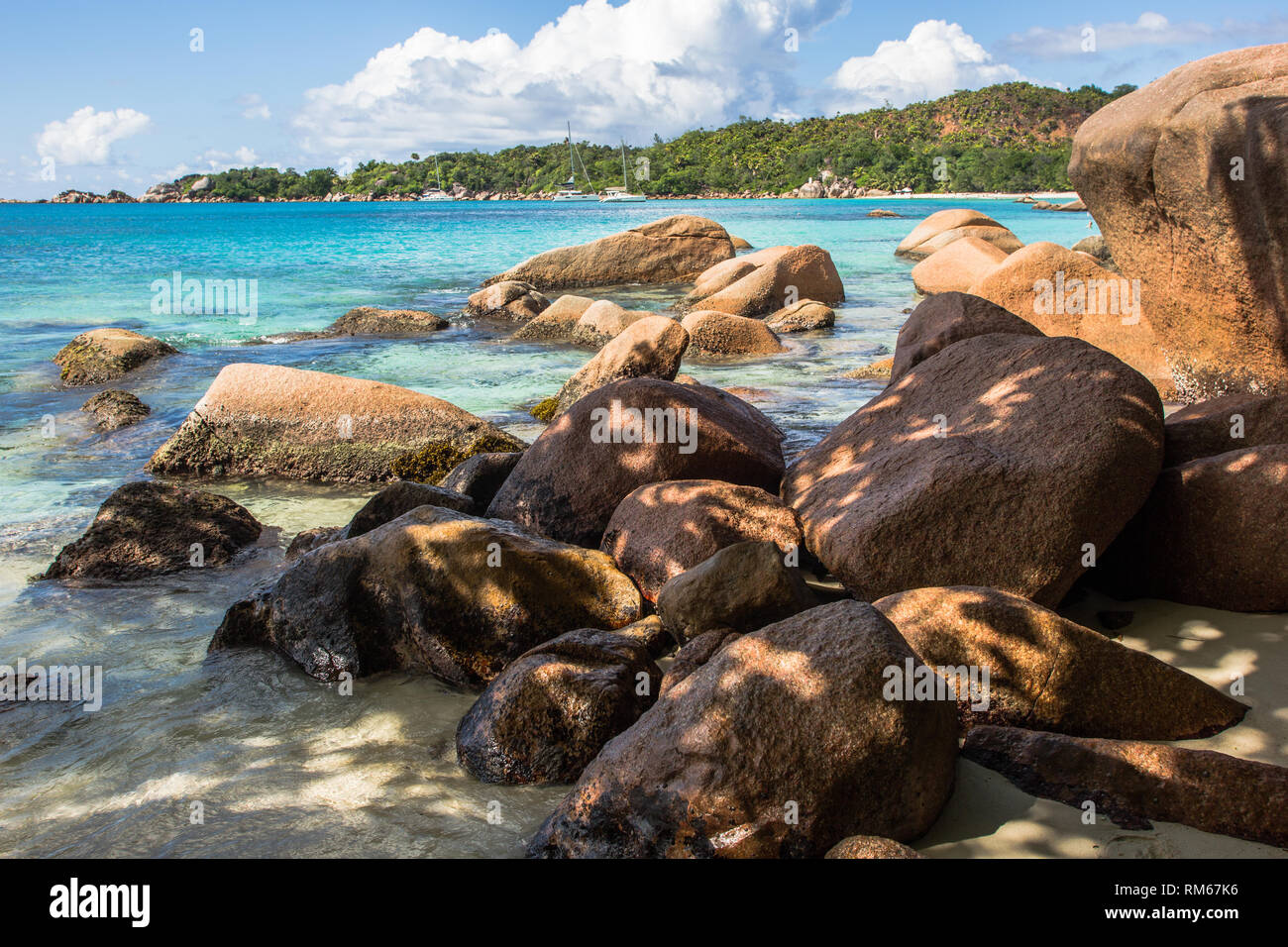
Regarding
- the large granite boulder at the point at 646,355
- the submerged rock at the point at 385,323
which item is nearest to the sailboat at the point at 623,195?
the submerged rock at the point at 385,323

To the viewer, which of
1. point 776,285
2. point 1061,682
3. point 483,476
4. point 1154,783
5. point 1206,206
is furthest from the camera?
point 776,285

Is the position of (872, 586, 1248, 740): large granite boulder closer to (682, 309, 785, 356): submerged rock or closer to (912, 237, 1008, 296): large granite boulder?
(682, 309, 785, 356): submerged rock

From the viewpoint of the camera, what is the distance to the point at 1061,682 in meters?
3.53

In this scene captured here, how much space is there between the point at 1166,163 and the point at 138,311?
2278 cm

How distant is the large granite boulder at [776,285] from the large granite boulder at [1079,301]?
244 inches

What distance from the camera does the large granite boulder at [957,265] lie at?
20328 mm

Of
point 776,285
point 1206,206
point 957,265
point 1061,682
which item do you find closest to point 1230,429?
point 1206,206

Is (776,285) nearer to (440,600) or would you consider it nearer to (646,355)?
(646,355)

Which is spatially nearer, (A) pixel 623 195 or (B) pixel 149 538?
(B) pixel 149 538

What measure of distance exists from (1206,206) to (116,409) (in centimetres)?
1111

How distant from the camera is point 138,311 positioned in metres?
22.8

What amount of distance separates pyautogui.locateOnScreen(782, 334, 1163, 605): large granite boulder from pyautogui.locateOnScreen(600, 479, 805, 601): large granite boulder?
0.25 m

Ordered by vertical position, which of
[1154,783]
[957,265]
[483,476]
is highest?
[957,265]

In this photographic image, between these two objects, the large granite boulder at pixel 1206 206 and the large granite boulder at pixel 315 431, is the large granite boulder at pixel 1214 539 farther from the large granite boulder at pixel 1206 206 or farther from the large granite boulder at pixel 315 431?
the large granite boulder at pixel 315 431
